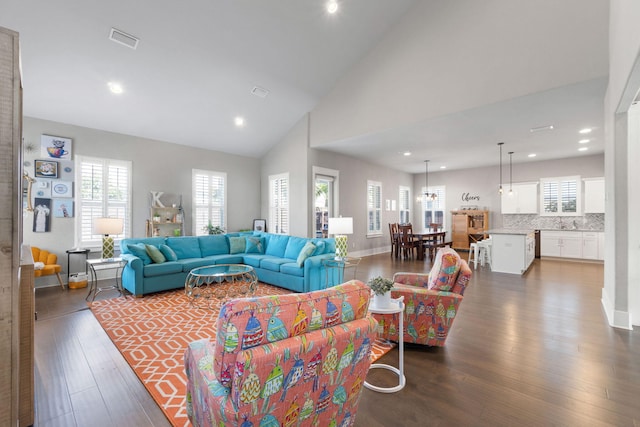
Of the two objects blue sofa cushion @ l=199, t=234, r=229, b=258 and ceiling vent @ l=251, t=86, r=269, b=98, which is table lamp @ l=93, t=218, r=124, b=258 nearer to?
blue sofa cushion @ l=199, t=234, r=229, b=258

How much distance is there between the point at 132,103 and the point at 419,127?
537 cm

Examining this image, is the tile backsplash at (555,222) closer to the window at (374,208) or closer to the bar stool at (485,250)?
the bar stool at (485,250)

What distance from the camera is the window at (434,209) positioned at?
430 inches

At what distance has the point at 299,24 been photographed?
4.75m

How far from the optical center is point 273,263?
16.9ft

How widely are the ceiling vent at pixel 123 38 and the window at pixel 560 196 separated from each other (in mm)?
10603

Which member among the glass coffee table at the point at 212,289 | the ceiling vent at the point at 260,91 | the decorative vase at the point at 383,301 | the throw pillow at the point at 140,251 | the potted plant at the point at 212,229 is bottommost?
the glass coffee table at the point at 212,289

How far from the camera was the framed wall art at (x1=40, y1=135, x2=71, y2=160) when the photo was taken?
5.16m

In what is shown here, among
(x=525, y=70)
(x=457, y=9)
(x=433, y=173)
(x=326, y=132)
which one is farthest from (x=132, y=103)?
(x=433, y=173)

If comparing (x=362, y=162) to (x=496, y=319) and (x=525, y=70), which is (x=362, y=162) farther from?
(x=496, y=319)

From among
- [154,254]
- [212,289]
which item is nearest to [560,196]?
[212,289]

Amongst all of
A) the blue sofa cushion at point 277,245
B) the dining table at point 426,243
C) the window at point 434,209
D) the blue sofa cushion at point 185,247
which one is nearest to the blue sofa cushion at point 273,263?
the blue sofa cushion at point 277,245

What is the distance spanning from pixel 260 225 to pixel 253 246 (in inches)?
76.0

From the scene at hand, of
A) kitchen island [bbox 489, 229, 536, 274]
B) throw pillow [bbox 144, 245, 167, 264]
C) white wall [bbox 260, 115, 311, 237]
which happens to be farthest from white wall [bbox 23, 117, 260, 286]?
kitchen island [bbox 489, 229, 536, 274]
